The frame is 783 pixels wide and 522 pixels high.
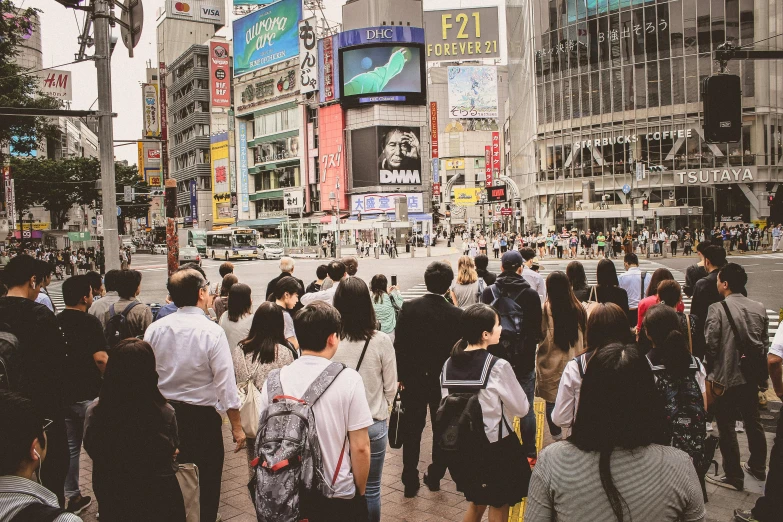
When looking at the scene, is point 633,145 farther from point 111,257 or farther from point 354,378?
point 354,378

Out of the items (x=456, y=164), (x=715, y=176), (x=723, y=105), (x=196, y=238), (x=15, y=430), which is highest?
(x=456, y=164)

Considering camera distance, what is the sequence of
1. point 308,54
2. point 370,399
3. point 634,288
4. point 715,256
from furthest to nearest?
point 308,54 → point 634,288 → point 715,256 → point 370,399

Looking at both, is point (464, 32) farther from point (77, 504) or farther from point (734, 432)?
point (77, 504)

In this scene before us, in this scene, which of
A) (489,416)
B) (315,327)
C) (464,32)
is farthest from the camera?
(464,32)

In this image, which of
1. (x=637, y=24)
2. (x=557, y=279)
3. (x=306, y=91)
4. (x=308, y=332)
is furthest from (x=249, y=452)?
(x=306, y=91)

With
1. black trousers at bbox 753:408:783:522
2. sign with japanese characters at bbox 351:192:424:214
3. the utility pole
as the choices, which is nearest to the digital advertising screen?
sign with japanese characters at bbox 351:192:424:214

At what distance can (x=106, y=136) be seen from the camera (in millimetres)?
11297

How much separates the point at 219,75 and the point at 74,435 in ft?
318

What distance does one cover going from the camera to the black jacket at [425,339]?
566 centimetres

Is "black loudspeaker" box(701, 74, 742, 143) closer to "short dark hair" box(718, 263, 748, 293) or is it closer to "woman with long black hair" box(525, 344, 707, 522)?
"short dark hair" box(718, 263, 748, 293)

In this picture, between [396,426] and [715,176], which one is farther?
[715,176]

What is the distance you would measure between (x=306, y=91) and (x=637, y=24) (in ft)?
136

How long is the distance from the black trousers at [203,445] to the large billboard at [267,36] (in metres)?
→ 82.8

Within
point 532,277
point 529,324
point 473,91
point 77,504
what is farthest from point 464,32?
point 77,504
